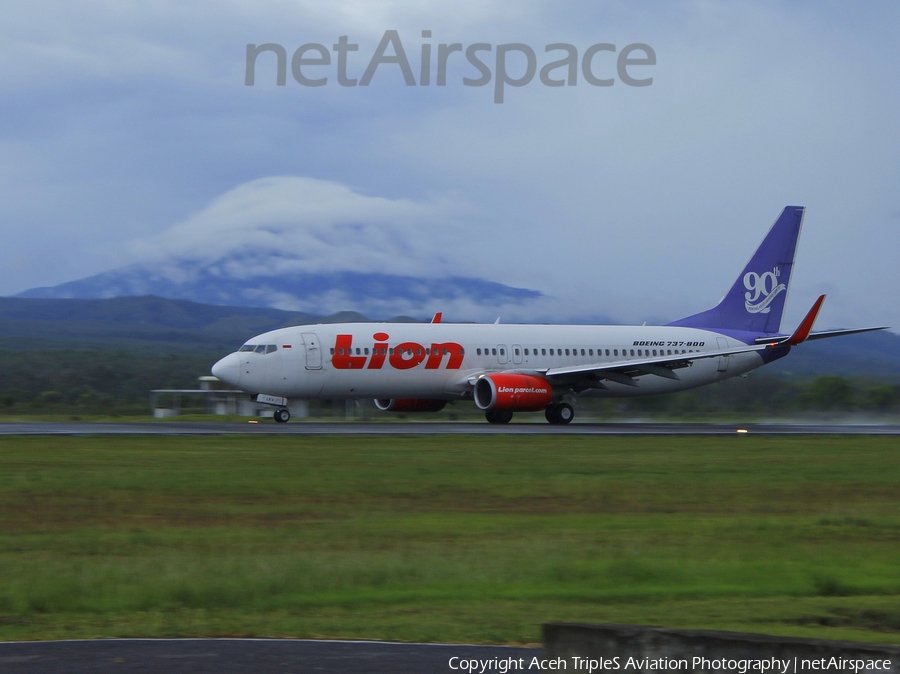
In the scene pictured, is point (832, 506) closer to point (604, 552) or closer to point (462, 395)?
point (604, 552)

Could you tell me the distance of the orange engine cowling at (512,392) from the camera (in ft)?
135

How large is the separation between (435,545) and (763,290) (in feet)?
128

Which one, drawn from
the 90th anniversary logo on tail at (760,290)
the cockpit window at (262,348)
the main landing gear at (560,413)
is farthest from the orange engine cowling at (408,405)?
the 90th anniversary logo on tail at (760,290)

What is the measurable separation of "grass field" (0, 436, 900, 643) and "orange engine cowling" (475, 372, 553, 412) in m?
14.1

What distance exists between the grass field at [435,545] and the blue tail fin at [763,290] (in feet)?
79.5

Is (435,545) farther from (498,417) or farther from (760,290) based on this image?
(760,290)

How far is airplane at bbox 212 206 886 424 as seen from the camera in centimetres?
4069

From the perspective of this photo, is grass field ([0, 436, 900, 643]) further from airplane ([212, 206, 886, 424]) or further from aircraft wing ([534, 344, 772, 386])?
Result: aircraft wing ([534, 344, 772, 386])

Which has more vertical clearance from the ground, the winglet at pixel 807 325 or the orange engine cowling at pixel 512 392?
the winglet at pixel 807 325

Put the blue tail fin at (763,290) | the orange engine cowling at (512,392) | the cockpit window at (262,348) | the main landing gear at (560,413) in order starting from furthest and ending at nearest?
the blue tail fin at (763,290)
the main landing gear at (560,413)
the orange engine cowling at (512,392)
the cockpit window at (262,348)

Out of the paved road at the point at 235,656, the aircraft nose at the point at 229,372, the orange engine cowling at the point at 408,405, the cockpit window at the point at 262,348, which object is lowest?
the paved road at the point at 235,656

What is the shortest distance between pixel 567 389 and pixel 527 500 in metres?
25.0

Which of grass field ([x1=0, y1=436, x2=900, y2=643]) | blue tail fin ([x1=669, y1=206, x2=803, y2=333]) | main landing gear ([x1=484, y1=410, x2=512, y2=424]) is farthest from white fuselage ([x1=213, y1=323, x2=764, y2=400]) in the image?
grass field ([x1=0, y1=436, x2=900, y2=643])

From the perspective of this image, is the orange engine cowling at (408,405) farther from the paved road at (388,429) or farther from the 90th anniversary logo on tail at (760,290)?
the 90th anniversary logo on tail at (760,290)
